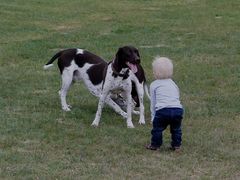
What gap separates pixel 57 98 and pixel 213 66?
391 cm

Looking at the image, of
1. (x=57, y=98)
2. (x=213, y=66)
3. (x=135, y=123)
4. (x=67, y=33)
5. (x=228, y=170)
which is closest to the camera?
(x=228, y=170)

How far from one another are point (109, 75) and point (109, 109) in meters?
1.21

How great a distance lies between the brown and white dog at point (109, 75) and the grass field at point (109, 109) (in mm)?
236

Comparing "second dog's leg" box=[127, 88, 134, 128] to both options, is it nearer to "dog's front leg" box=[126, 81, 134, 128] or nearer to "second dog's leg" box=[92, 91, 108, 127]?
"dog's front leg" box=[126, 81, 134, 128]

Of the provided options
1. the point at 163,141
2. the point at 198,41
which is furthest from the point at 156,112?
the point at 198,41

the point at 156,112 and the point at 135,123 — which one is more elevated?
the point at 156,112

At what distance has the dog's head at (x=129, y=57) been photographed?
8.66 metres

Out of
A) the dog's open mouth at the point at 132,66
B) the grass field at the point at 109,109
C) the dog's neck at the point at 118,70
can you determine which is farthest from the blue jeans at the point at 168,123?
the dog's neck at the point at 118,70

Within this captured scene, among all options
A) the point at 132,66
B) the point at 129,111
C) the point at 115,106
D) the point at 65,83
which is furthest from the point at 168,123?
the point at 65,83

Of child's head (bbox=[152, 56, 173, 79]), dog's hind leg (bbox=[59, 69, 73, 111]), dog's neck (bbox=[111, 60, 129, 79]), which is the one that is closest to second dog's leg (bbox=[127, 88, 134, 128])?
dog's neck (bbox=[111, 60, 129, 79])

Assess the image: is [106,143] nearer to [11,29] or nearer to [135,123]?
[135,123]

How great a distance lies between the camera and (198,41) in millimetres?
17031

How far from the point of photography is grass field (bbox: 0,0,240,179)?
711 centimetres

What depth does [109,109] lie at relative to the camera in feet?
33.4
